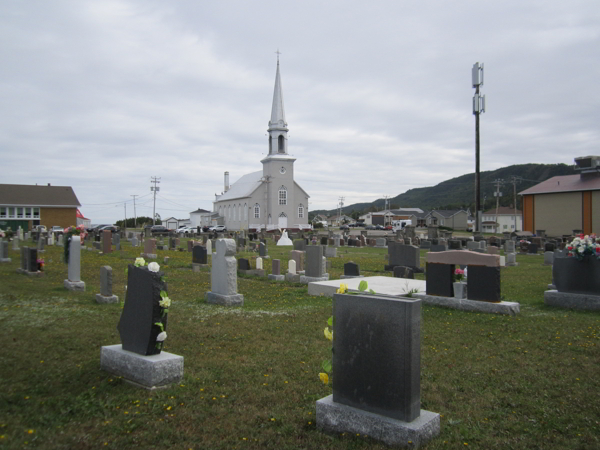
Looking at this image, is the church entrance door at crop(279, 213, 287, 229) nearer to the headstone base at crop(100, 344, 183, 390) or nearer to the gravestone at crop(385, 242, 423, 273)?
the gravestone at crop(385, 242, 423, 273)

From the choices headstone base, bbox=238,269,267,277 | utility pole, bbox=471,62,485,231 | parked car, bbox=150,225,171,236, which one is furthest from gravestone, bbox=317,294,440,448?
parked car, bbox=150,225,171,236

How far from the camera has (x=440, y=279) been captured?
35.1 ft

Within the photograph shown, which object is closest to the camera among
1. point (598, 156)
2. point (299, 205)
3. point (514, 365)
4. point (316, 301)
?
point (514, 365)

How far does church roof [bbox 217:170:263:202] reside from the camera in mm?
71119

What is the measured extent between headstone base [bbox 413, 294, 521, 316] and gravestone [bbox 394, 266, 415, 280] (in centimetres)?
441

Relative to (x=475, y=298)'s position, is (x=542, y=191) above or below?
above

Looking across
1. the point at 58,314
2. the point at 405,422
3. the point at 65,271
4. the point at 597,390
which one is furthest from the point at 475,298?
the point at 65,271

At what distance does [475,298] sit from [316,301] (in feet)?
11.9

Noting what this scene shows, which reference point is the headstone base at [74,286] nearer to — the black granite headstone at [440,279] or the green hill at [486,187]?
the black granite headstone at [440,279]

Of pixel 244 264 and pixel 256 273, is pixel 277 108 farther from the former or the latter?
pixel 256 273

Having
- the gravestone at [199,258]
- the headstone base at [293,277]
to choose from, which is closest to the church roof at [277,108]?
the gravestone at [199,258]

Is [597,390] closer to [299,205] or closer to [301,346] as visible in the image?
[301,346]

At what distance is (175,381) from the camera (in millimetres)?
5105

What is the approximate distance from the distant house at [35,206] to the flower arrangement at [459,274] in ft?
174
